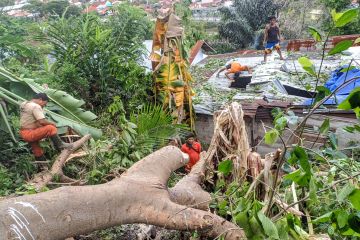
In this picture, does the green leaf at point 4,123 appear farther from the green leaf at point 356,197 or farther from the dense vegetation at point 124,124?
the green leaf at point 356,197

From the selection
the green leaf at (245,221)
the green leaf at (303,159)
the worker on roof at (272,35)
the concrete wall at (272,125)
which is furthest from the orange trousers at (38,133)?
the worker on roof at (272,35)

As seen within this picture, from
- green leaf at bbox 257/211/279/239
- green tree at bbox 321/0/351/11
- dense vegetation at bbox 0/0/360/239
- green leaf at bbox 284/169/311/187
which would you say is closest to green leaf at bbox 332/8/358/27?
dense vegetation at bbox 0/0/360/239

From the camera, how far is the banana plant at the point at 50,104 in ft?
18.7

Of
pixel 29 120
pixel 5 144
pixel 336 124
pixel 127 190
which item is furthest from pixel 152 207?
pixel 336 124

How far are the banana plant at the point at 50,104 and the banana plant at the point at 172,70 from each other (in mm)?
1966

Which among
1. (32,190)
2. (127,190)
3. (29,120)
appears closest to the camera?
(127,190)

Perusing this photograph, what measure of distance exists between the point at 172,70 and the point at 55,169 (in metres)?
3.44

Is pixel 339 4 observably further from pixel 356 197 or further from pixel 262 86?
pixel 356 197

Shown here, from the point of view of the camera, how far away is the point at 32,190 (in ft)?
13.6

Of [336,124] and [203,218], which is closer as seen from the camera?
[203,218]

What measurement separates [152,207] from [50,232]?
0.78 m

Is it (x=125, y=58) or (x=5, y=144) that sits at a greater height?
(x=125, y=58)

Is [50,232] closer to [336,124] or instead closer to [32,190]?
[32,190]

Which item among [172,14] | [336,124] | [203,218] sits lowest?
[336,124]
